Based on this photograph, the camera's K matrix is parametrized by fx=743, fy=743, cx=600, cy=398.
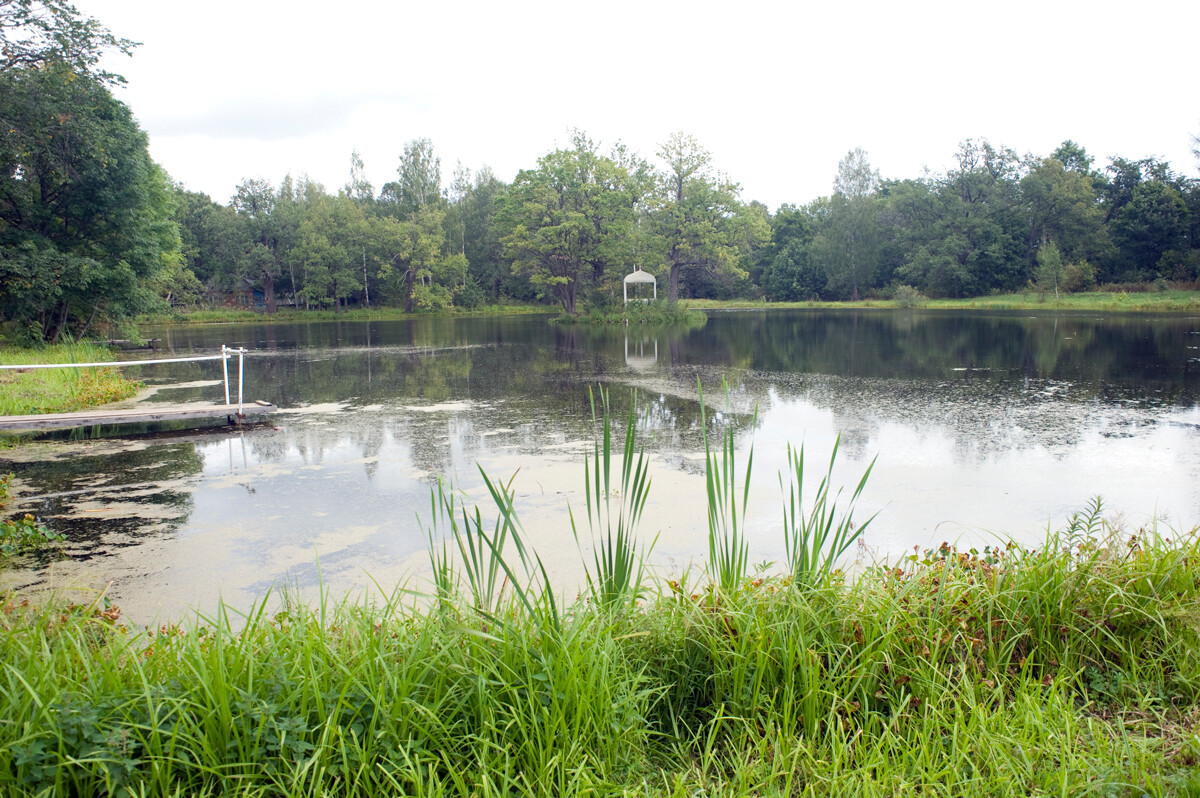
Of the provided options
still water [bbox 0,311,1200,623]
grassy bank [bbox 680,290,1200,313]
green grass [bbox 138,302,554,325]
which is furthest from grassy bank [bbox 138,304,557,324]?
still water [bbox 0,311,1200,623]

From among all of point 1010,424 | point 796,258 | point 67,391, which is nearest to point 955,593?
point 1010,424

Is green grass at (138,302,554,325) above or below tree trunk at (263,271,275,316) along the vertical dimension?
below

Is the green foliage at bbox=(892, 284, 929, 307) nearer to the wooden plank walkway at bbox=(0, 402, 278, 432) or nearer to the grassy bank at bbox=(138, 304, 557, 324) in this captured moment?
the grassy bank at bbox=(138, 304, 557, 324)

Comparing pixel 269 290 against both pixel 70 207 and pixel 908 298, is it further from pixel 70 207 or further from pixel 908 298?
pixel 908 298

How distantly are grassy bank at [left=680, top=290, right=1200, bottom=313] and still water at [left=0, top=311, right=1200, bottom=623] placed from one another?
2119 cm

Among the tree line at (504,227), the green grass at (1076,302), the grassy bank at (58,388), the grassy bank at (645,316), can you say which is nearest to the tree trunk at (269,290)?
the tree line at (504,227)

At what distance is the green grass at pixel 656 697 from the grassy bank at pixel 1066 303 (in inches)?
1361

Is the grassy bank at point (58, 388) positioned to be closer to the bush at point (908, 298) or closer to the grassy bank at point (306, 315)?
the grassy bank at point (306, 315)

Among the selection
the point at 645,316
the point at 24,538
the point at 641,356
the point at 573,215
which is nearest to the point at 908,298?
the point at 645,316

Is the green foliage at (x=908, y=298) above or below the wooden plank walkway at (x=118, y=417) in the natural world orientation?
above

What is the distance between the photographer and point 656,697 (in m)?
2.47

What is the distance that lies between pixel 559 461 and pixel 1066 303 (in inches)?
1469

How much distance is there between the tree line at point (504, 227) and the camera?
16109 millimetres

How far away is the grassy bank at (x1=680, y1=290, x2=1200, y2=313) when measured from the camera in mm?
31969
